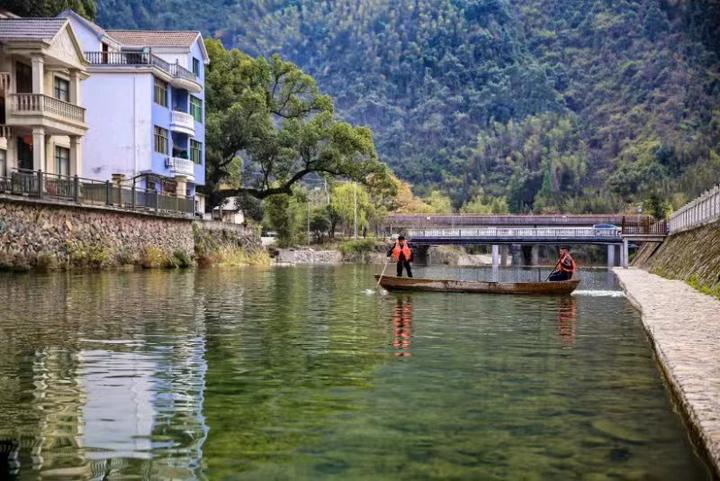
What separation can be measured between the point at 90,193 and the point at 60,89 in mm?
6535

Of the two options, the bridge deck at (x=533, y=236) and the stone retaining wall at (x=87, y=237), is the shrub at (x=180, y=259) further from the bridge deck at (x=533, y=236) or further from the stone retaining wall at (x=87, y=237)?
the bridge deck at (x=533, y=236)

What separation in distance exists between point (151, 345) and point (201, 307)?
7632 mm

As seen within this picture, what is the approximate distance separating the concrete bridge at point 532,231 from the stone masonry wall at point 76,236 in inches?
1520

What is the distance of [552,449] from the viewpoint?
7.51 metres

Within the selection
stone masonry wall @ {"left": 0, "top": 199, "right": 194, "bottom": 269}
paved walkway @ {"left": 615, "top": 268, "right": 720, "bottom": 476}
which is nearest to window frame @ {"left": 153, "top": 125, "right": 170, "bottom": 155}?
stone masonry wall @ {"left": 0, "top": 199, "right": 194, "bottom": 269}

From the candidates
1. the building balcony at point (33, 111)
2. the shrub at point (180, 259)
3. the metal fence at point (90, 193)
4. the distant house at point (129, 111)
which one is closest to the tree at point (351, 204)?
the distant house at point (129, 111)

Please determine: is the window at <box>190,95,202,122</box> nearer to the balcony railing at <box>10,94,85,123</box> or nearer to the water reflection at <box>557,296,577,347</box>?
the balcony railing at <box>10,94,85,123</box>

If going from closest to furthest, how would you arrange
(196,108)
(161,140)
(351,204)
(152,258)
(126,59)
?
1. (152,258)
2. (126,59)
3. (161,140)
4. (196,108)
5. (351,204)

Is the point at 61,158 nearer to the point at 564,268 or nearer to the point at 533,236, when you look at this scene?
the point at 564,268

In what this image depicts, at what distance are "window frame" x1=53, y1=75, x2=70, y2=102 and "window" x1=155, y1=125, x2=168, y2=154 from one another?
326 inches

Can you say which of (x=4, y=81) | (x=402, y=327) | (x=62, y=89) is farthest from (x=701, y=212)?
(x=4, y=81)

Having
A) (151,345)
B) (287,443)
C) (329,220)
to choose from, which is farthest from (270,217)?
(287,443)

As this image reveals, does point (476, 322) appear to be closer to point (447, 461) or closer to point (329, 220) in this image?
point (447, 461)

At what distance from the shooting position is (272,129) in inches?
2518
